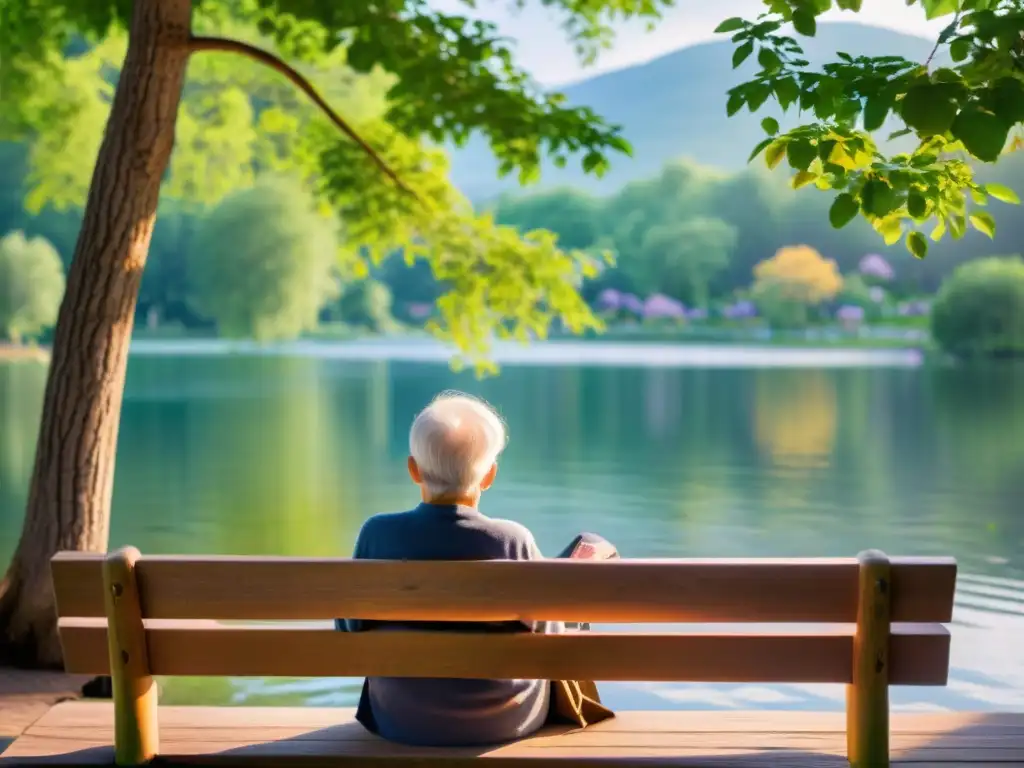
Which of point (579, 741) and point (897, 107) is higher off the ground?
point (897, 107)

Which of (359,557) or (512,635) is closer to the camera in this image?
(512,635)

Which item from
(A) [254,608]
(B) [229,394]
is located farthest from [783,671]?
(B) [229,394]

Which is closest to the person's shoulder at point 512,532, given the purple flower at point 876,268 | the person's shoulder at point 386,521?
the person's shoulder at point 386,521

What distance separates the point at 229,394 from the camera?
30438mm

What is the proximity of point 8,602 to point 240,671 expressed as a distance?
315 cm

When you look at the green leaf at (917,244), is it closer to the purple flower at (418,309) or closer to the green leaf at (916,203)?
the green leaf at (916,203)

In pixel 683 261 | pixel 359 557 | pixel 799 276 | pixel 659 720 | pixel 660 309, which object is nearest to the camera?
pixel 359 557

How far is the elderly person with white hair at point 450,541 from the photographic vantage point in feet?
10.1

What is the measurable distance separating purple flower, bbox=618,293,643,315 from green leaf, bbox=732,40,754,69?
63045mm

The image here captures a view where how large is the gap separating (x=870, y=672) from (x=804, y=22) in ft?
5.13

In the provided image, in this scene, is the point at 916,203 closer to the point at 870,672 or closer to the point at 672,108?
the point at 870,672

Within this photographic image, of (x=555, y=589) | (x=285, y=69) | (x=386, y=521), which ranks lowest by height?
(x=555, y=589)

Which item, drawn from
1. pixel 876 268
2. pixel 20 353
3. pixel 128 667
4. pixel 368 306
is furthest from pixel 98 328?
pixel 876 268

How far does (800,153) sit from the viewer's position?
11.6 feet
